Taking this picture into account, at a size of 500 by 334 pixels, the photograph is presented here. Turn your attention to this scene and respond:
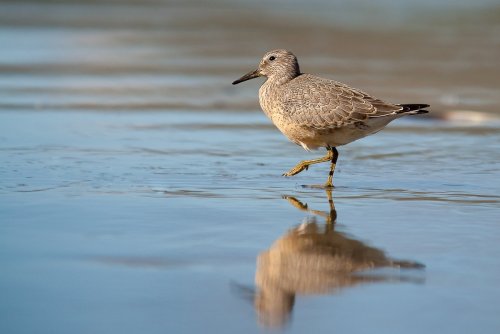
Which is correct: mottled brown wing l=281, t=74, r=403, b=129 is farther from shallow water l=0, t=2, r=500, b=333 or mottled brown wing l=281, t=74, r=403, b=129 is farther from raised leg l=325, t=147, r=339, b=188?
shallow water l=0, t=2, r=500, b=333

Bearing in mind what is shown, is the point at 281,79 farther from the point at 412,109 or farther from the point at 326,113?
the point at 412,109

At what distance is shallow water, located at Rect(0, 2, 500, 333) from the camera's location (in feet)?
14.7

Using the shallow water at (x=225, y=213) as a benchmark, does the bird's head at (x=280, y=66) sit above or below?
above

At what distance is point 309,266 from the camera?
5.20 metres

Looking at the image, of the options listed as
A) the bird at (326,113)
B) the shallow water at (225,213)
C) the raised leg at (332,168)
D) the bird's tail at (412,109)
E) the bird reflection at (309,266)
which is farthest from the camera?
the bird at (326,113)

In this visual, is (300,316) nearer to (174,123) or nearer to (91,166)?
(91,166)

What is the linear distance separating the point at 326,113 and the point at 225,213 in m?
1.75

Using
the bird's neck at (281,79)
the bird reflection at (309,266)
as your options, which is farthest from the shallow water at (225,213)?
the bird's neck at (281,79)

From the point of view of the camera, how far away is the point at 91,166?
790 cm

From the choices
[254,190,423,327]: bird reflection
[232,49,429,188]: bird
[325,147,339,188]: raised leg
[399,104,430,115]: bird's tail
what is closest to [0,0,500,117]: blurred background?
[232,49,429,188]: bird

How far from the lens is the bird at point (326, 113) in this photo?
25.2ft

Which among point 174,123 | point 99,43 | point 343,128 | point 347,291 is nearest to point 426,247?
point 347,291

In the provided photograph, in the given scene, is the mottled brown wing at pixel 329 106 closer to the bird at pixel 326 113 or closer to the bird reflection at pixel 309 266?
the bird at pixel 326 113

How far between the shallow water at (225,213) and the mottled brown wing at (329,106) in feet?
1.56
